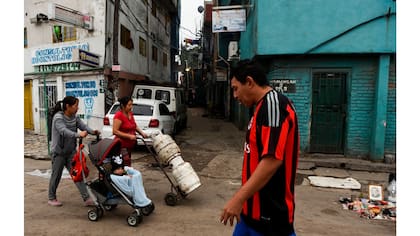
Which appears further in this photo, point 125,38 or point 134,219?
point 125,38

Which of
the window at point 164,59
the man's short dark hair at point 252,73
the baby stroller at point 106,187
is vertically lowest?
the baby stroller at point 106,187

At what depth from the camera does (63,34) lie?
468 inches

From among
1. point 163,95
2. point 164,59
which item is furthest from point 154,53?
point 163,95

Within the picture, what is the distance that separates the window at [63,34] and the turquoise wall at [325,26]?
775 cm

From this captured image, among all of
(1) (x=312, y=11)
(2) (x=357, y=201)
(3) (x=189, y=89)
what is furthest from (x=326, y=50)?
(3) (x=189, y=89)

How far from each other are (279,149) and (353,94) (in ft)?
23.6

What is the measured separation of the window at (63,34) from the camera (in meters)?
11.7

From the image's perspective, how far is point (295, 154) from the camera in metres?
1.84

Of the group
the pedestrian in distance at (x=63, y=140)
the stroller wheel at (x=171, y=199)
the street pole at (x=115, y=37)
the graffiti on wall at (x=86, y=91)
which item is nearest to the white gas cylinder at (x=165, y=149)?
the stroller wheel at (x=171, y=199)

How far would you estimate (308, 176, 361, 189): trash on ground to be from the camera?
19.3ft

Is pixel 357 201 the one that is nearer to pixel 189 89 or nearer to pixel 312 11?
pixel 312 11

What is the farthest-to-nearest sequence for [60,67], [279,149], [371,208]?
1. [60,67]
2. [371,208]
3. [279,149]

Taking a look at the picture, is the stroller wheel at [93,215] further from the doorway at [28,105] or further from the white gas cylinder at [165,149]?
the doorway at [28,105]

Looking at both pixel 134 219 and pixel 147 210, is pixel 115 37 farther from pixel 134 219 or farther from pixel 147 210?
pixel 134 219
